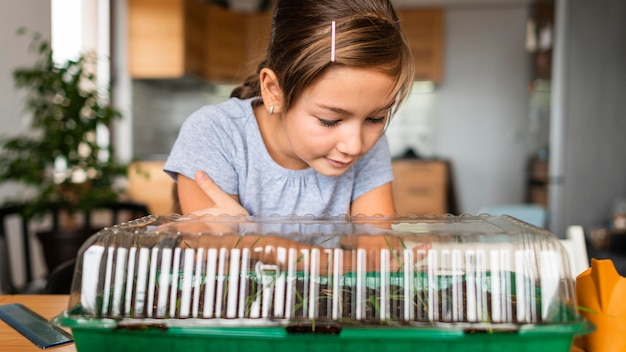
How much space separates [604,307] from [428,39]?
5.43 meters

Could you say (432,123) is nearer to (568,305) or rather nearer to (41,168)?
(41,168)

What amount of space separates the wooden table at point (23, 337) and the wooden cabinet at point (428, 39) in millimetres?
5175

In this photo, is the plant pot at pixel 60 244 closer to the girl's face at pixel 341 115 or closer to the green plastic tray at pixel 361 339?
the girl's face at pixel 341 115

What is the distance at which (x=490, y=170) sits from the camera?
20.0 feet

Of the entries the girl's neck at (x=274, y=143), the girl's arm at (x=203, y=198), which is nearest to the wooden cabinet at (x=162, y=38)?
the girl's neck at (x=274, y=143)

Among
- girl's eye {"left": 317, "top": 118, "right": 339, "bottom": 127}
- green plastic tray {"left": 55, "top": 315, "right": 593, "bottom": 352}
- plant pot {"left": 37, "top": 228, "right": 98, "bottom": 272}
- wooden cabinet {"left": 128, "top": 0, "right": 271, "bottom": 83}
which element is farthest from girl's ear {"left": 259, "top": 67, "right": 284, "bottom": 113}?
wooden cabinet {"left": 128, "top": 0, "right": 271, "bottom": 83}

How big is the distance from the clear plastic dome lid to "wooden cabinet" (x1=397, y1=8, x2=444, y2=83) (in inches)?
211

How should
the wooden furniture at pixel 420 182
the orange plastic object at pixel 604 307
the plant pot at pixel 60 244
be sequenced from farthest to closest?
the wooden furniture at pixel 420 182 < the plant pot at pixel 60 244 < the orange plastic object at pixel 604 307

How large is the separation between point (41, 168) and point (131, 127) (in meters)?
2.54

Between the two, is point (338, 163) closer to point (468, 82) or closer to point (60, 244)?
point (60, 244)

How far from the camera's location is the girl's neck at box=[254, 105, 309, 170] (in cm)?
114

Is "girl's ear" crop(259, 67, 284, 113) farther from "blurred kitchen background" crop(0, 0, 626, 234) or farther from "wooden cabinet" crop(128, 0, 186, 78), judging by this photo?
"wooden cabinet" crop(128, 0, 186, 78)

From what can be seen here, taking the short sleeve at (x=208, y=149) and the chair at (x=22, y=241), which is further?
the chair at (x=22, y=241)

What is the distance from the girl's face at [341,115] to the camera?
0.84 meters
